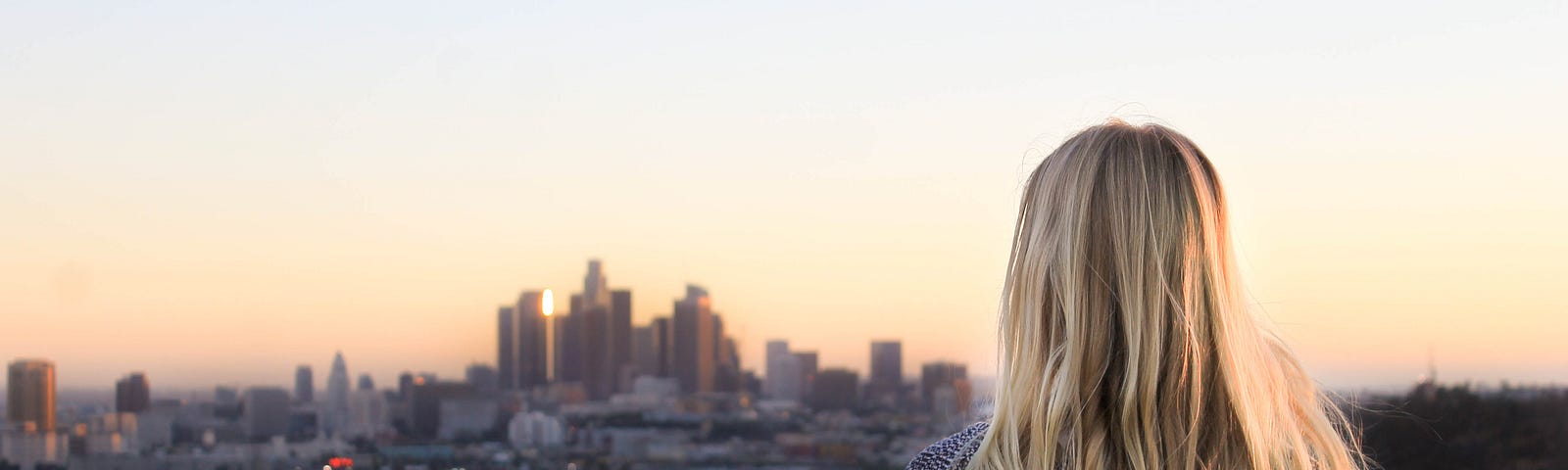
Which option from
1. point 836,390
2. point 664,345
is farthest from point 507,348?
point 836,390

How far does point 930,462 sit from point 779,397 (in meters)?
20.9

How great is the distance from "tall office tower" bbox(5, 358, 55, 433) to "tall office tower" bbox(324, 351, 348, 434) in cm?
328

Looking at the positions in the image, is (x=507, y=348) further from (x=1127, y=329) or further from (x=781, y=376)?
(x=1127, y=329)

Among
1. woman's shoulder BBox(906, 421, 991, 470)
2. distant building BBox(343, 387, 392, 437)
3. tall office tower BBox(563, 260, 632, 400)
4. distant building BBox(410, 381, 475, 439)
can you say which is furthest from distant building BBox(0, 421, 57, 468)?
woman's shoulder BBox(906, 421, 991, 470)

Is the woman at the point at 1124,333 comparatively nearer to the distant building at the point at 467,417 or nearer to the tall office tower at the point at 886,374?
the distant building at the point at 467,417

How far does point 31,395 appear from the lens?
16.7 m

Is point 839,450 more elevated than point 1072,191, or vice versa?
point 1072,191

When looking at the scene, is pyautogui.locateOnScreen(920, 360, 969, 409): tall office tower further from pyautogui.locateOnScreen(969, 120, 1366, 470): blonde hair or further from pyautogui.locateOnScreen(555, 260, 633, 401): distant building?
pyautogui.locateOnScreen(969, 120, 1366, 470): blonde hair

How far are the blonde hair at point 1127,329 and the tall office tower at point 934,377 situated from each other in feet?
62.3

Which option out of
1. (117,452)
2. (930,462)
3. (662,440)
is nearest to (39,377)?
(117,452)

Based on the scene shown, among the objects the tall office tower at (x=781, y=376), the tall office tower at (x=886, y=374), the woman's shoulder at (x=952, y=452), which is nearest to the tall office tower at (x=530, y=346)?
the tall office tower at (x=781, y=376)

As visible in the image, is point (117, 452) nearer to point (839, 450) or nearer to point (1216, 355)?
point (839, 450)

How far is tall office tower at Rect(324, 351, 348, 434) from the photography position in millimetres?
18469

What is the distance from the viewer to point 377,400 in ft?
65.3
